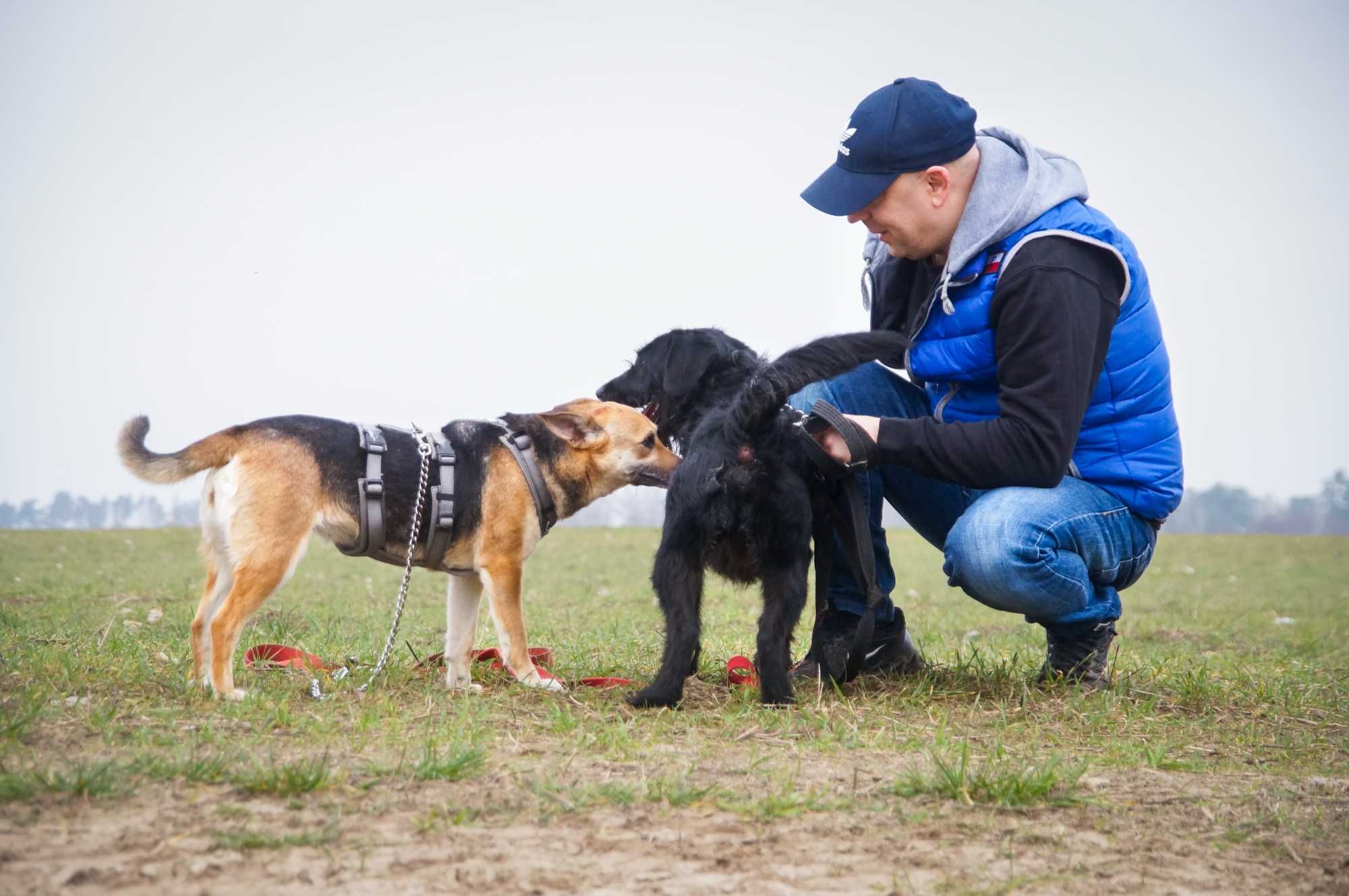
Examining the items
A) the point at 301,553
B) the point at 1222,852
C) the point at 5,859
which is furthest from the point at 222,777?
the point at 1222,852

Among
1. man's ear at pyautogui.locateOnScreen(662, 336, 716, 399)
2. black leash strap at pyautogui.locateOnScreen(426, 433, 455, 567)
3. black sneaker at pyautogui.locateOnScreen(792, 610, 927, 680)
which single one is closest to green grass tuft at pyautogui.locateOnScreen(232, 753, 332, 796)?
black leash strap at pyautogui.locateOnScreen(426, 433, 455, 567)

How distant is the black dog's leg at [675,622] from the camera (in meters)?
4.09

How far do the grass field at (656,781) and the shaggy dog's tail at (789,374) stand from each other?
103cm

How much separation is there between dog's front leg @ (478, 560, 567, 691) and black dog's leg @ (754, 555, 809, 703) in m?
0.88

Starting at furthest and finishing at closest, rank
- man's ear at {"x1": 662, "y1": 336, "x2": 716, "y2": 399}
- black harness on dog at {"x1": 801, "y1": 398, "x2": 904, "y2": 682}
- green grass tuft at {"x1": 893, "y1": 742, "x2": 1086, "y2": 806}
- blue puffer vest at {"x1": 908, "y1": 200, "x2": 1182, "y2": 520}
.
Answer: man's ear at {"x1": 662, "y1": 336, "x2": 716, "y2": 399}
blue puffer vest at {"x1": 908, "y1": 200, "x2": 1182, "y2": 520}
black harness on dog at {"x1": 801, "y1": 398, "x2": 904, "y2": 682}
green grass tuft at {"x1": 893, "y1": 742, "x2": 1086, "y2": 806}

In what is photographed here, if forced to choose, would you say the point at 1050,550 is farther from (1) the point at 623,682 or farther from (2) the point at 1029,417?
(1) the point at 623,682

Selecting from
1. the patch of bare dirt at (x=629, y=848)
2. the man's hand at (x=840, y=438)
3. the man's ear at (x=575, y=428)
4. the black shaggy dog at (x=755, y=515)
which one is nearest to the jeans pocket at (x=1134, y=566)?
the man's hand at (x=840, y=438)

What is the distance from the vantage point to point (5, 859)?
237 centimetres

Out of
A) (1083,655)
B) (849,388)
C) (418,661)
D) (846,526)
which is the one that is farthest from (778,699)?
(418,661)

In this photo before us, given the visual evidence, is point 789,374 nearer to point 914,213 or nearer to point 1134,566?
point 914,213

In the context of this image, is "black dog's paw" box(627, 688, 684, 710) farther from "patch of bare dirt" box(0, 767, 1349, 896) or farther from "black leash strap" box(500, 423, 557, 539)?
"patch of bare dirt" box(0, 767, 1349, 896)

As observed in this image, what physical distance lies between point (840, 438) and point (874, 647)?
116 centimetres

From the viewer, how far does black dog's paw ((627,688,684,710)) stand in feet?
13.4

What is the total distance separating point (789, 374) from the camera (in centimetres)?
408
